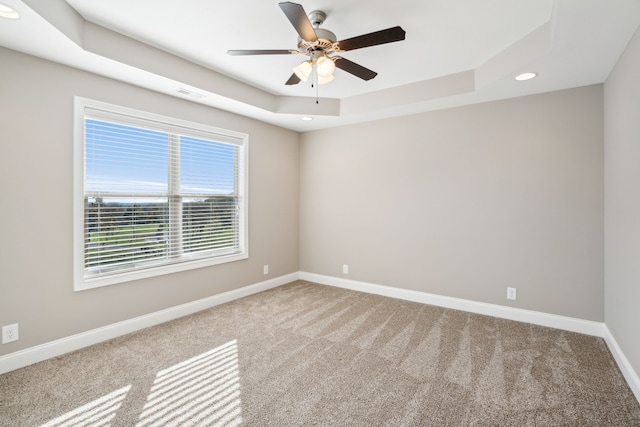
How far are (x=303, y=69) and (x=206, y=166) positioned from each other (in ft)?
6.40

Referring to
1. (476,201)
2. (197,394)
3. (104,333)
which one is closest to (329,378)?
(197,394)

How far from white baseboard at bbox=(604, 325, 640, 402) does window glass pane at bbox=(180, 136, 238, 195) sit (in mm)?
4137

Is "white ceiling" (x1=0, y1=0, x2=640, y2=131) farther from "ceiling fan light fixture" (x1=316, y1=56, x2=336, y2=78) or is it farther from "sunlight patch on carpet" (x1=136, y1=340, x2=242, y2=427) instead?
"sunlight patch on carpet" (x1=136, y1=340, x2=242, y2=427)

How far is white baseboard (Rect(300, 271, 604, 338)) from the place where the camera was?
9.64 feet

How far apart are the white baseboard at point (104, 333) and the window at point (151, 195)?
43 centimetres

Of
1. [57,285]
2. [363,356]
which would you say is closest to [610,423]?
[363,356]

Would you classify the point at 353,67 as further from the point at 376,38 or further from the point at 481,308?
the point at 481,308

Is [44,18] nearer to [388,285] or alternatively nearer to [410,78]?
[410,78]

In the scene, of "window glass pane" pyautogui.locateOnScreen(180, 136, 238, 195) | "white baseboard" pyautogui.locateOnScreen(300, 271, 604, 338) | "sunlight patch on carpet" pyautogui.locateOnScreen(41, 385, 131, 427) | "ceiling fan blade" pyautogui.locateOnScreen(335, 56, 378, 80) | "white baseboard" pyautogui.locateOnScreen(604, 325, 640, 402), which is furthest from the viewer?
"window glass pane" pyautogui.locateOnScreen(180, 136, 238, 195)

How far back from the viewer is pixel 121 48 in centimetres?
248

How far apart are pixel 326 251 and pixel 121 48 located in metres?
3.49

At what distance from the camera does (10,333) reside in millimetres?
2281

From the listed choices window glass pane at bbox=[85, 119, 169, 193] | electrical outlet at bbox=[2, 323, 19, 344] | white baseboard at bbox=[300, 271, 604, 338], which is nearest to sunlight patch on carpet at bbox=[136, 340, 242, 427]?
electrical outlet at bbox=[2, 323, 19, 344]

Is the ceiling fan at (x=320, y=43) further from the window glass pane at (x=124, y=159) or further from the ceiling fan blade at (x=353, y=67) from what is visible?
the window glass pane at (x=124, y=159)
